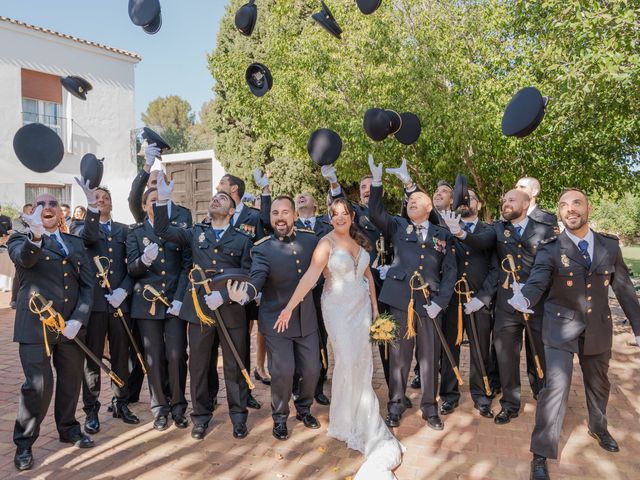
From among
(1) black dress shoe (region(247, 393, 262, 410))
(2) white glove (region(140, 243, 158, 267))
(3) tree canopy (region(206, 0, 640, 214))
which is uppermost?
(3) tree canopy (region(206, 0, 640, 214))

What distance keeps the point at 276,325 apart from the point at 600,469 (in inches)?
109

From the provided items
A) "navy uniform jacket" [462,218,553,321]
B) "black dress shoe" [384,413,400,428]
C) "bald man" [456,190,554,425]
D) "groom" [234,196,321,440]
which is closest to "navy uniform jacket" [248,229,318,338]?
"groom" [234,196,321,440]

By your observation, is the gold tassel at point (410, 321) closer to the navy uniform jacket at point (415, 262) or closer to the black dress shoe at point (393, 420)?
the navy uniform jacket at point (415, 262)

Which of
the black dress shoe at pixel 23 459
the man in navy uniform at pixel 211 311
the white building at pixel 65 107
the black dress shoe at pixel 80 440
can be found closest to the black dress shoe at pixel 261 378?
the man in navy uniform at pixel 211 311

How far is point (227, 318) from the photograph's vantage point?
4.87 metres

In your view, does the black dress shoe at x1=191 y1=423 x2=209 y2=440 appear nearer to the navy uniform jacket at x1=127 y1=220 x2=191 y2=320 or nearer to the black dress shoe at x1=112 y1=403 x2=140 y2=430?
the black dress shoe at x1=112 y1=403 x2=140 y2=430

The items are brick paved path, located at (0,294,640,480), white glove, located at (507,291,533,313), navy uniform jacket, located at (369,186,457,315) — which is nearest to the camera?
brick paved path, located at (0,294,640,480)

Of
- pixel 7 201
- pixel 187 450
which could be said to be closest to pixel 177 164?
pixel 7 201

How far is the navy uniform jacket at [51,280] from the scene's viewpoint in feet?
13.6

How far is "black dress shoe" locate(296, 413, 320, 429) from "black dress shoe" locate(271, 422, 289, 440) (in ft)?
0.84

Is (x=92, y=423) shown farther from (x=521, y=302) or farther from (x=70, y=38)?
(x=70, y=38)

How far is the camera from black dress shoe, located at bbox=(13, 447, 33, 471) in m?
4.14

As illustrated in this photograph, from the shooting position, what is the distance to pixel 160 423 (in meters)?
4.94

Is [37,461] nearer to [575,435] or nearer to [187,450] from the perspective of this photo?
[187,450]
